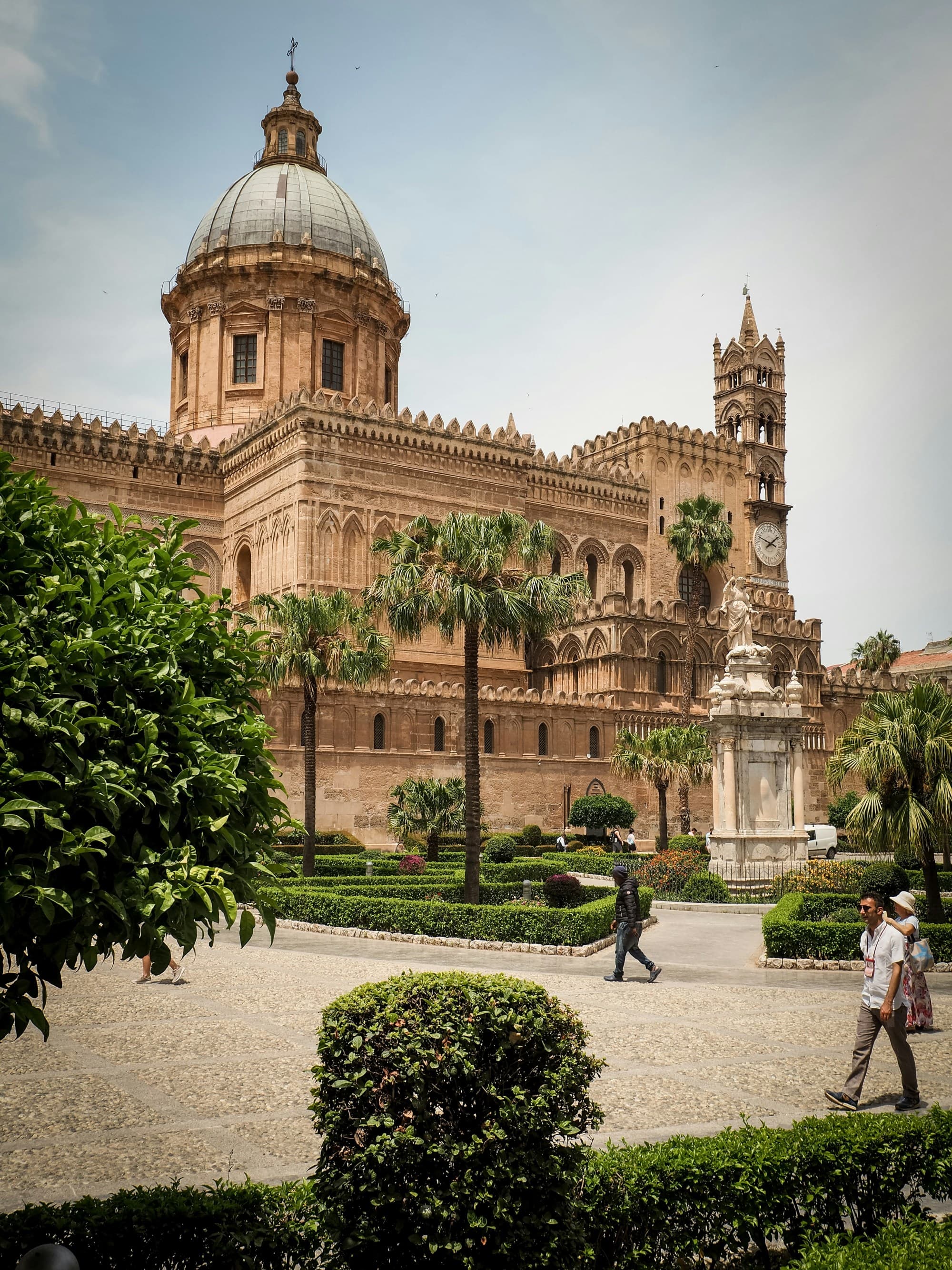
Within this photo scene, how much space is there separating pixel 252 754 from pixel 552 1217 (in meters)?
2.34

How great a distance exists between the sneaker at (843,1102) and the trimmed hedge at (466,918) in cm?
912

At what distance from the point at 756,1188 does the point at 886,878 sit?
1668 cm

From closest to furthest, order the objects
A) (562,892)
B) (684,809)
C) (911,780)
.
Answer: (911,780), (562,892), (684,809)

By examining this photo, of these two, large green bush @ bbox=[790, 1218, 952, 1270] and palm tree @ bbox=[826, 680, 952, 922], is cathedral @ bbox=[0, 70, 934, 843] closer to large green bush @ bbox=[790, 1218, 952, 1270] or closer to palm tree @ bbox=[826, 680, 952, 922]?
palm tree @ bbox=[826, 680, 952, 922]

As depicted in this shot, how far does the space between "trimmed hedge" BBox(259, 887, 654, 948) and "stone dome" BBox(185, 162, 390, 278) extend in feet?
130

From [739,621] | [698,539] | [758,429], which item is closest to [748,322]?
[758,429]

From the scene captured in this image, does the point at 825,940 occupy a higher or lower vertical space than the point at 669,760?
lower

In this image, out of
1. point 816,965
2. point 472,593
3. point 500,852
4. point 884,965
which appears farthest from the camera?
point 500,852

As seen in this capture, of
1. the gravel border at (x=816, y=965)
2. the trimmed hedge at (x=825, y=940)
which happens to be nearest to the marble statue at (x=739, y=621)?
the trimmed hedge at (x=825, y=940)

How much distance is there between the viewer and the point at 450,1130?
4707 millimetres

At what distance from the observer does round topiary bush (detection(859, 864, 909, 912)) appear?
19625 millimetres

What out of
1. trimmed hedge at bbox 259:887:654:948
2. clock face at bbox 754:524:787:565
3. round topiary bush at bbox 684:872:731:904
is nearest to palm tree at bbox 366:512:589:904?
trimmed hedge at bbox 259:887:654:948

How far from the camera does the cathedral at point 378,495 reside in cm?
4144

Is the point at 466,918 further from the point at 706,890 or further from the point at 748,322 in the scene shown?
the point at 748,322
